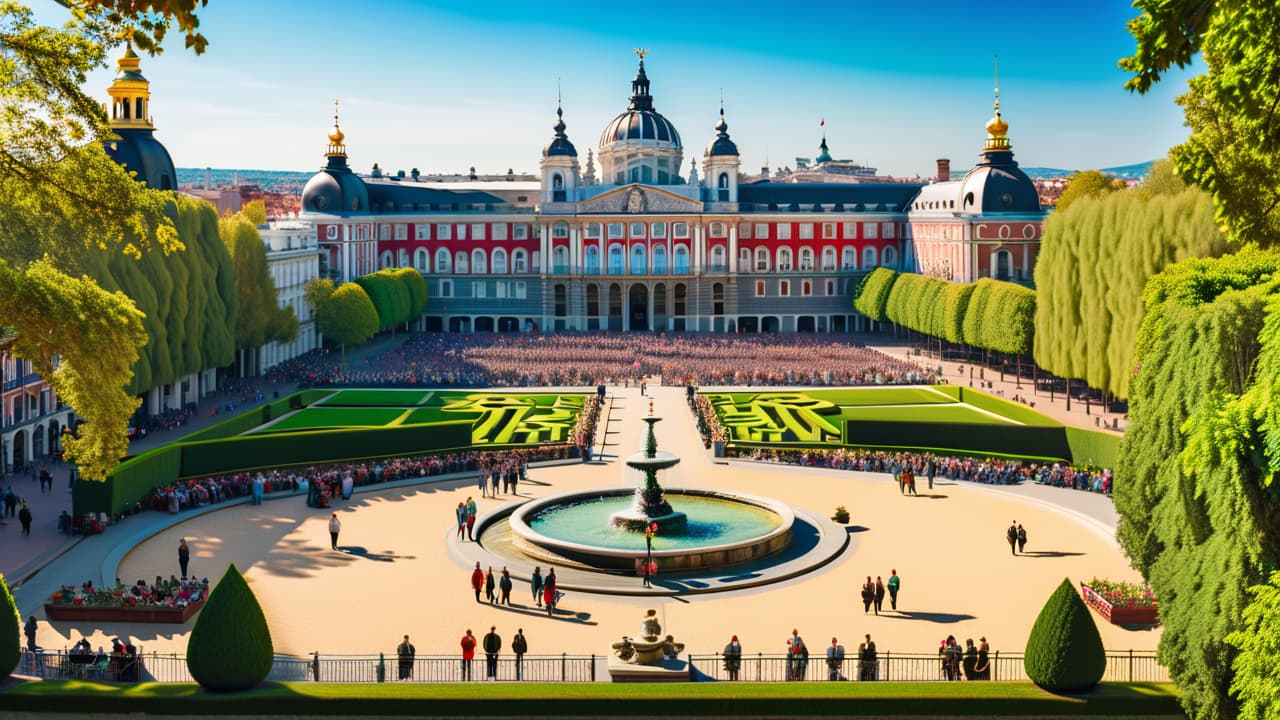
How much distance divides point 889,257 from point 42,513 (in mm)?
70570

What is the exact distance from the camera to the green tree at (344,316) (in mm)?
70125

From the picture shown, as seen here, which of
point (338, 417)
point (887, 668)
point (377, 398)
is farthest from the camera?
point (377, 398)

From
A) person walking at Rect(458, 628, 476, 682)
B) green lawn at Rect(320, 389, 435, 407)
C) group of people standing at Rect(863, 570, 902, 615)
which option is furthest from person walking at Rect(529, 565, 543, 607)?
green lawn at Rect(320, 389, 435, 407)

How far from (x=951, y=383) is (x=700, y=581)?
124ft

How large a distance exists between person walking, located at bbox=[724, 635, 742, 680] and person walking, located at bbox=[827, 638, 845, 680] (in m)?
1.47

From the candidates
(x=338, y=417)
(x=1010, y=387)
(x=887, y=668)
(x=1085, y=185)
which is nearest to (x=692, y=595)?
(x=887, y=668)

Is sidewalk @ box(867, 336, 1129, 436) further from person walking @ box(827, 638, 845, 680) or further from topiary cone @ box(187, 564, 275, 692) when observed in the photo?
topiary cone @ box(187, 564, 275, 692)

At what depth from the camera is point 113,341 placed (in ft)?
81.4

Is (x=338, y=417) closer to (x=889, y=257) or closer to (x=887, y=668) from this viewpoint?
(x=887, y=668)

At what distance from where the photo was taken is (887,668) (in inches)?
837

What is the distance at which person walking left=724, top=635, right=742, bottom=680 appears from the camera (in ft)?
70.3

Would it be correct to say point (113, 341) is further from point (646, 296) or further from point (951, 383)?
point (646, 296)

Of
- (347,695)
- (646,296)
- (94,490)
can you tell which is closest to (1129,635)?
(347,695)

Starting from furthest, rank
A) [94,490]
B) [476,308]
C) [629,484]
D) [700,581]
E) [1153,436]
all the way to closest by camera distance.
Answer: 1. [476,308]
2. [629,484]
3. [94,490]
4. [700,581]
5. [1153,436]
